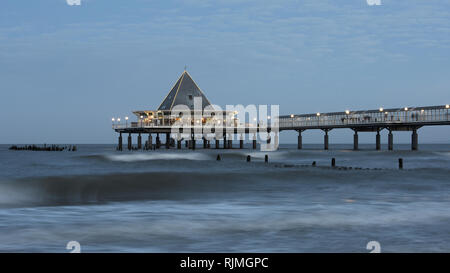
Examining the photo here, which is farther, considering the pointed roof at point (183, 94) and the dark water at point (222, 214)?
the pointed roof at point (183, 94)

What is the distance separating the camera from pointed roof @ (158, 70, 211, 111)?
101669 millimetres

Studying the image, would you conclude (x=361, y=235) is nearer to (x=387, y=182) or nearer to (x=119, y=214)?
(x=119, y=214)

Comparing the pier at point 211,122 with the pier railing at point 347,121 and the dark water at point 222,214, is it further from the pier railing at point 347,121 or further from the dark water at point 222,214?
the dark water at point 222,214

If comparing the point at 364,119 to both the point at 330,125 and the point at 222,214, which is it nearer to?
the point at 330,125

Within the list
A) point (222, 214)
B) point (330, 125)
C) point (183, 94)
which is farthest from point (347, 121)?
point (222, 214)

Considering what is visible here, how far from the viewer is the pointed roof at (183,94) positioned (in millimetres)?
101669

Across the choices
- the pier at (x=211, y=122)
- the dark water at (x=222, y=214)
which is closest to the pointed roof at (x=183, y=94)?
the pier at (x=211, y=122)

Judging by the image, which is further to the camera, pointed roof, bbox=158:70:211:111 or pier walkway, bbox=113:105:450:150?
pointed roof, bbox=158:70:211:111

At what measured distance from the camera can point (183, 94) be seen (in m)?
103

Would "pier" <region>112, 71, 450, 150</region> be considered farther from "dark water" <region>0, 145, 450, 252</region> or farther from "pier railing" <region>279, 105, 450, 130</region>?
"dark water" <region>0, 145, 450, 252</region>

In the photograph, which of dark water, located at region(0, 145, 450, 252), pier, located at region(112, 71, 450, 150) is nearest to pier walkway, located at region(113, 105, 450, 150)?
pier, located at region(112, 71, 450, 150)

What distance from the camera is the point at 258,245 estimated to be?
500 inches

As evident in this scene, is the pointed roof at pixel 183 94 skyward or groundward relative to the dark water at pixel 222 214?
skyward

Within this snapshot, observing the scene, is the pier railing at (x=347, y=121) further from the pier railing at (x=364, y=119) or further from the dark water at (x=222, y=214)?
the dark water at (x=222, y=214)
